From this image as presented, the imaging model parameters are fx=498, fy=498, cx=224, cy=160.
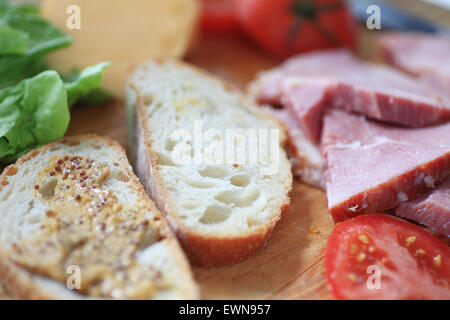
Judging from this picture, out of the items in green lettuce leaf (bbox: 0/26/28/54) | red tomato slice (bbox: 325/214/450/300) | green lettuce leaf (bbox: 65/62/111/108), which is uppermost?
green lettuce leaf (bbox: 0/26/28/54)

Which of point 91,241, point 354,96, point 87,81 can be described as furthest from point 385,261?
point 87,81

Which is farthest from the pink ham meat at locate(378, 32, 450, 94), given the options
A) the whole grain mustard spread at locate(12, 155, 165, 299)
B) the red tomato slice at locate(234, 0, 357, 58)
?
the whole grain mustard spread at locate(12, 155, 165, 299)

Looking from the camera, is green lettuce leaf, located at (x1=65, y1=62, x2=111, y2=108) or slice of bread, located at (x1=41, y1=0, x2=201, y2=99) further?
slice of bread, located at (x1=41, y1=0, x2=201, y2=99)

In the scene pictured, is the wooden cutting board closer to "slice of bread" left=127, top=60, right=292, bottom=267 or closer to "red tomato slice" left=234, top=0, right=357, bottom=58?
"slice of bread" left=127, top=60, right=292, bottom=267

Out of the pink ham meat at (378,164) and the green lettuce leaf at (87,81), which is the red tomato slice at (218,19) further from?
the pink ham meat at (378,164)

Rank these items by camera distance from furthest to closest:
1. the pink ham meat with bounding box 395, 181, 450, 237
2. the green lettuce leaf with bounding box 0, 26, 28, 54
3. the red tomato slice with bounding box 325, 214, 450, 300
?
the green lettuce leaf with bounding box 0, 26, 28, 54 → the pink ham meat with bounding box 395, 181, 450, 237 → the red tomato slice with bounding box 325, 214, 450, 300

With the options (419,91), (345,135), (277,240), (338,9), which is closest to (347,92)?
(345,135)

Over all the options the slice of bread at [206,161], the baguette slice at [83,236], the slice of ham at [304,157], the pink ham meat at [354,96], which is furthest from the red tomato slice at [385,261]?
the pink ham meat at [354,96]

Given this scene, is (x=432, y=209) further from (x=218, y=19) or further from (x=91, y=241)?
(x=218, y=19)
